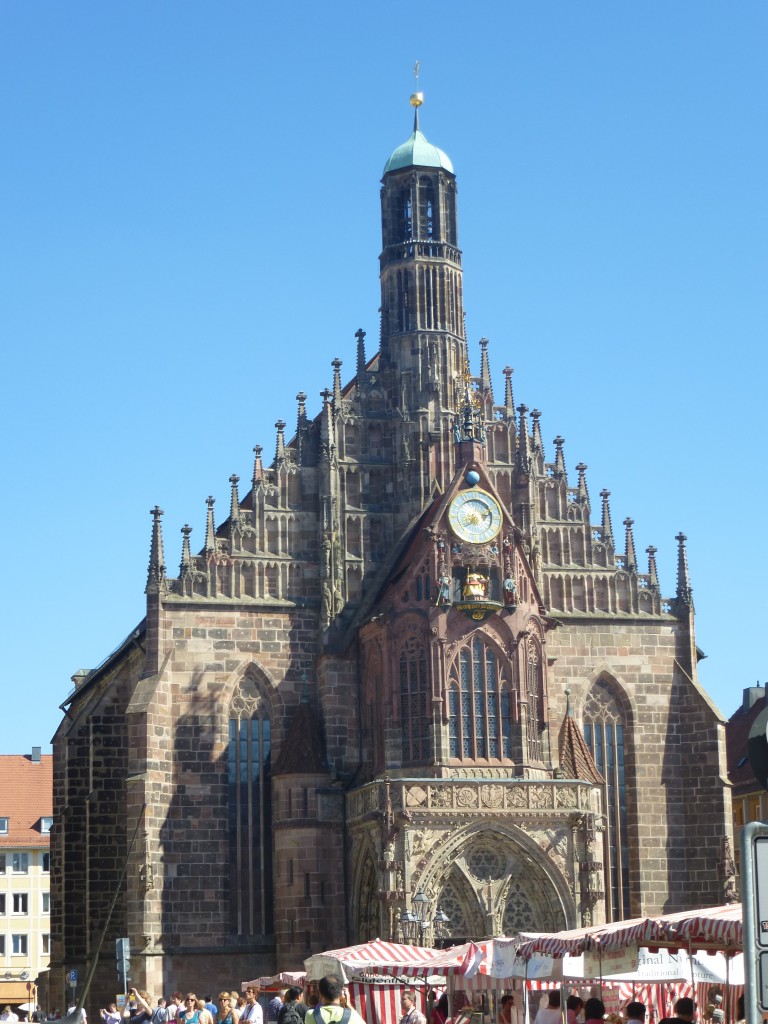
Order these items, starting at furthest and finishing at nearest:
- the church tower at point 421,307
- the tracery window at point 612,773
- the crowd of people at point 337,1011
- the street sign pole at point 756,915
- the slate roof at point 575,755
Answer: the church tower at point 421,307, the tracery window at point 612,773, the slate roof at point 575,755, the crowd of people at point 337,1011, the street sign pole at point 756,915

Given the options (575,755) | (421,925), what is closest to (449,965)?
(421,925)

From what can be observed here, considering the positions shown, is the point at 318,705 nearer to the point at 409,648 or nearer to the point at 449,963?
the point at 409,648

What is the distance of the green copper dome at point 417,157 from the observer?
57.2 m

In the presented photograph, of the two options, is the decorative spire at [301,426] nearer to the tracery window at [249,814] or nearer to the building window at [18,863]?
the tracery window at [249,814]

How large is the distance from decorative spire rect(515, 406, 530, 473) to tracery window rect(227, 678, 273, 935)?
36.8ft

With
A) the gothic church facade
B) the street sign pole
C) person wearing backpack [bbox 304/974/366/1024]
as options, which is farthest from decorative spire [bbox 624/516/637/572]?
the street sign pole

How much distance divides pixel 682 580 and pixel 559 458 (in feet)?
18.4

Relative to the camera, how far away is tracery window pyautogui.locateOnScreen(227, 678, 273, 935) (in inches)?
2057

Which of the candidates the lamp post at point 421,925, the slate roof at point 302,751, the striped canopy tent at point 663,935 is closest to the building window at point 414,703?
the slate roof at point 302,751

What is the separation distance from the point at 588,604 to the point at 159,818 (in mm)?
15213

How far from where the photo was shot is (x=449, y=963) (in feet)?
92.1

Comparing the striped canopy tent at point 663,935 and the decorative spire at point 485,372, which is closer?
the striped canopy tent at point 663,935

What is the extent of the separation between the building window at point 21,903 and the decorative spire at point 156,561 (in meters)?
46.1

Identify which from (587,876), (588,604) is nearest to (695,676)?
(588,604)
